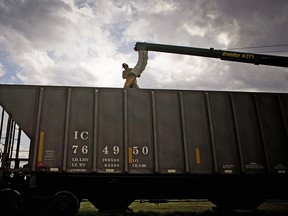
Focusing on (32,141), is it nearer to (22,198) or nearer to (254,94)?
(22,198)

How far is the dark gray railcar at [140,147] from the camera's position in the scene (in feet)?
22.2

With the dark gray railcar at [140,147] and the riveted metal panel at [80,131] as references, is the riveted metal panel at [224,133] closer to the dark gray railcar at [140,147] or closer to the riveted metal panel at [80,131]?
the dark gray railcar at [140,147]

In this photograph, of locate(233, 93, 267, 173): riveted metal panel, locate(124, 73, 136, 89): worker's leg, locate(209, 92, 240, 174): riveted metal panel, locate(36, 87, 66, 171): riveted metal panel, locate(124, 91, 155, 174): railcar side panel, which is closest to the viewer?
locate(36, 87, 66, 171): riveted metal panel

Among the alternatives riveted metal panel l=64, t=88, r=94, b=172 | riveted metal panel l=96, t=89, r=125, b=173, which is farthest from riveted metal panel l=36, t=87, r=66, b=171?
riveted metal panel l=96, t=89, r=125, b=173

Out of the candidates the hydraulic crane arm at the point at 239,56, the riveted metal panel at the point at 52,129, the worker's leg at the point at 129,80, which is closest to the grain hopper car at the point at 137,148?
the riveted metal panel at the point at 52,129

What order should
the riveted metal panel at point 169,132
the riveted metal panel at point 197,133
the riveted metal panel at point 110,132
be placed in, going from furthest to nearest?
the riveted metal panel at point 197,133 < the riveted metal panel at point 169,132 < the riveted metal panel at point 110,132

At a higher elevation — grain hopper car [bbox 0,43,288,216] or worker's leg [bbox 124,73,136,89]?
worker's leg [bbox 124,73,136,89]

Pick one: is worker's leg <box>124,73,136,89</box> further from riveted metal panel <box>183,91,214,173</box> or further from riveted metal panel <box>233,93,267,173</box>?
riveted metal panel <box>233,93,267,173</box>

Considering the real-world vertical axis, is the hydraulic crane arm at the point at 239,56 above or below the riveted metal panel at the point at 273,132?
above

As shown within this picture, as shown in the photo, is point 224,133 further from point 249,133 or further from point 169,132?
point 169,132

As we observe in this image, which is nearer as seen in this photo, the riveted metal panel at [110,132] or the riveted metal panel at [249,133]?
the riveted metal panel at [110,132]

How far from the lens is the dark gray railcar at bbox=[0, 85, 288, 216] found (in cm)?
678

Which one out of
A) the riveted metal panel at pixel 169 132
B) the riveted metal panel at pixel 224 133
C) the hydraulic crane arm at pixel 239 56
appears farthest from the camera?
the hydraulic crane arm at pixel 239 56

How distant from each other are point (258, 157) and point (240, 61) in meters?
5.55
